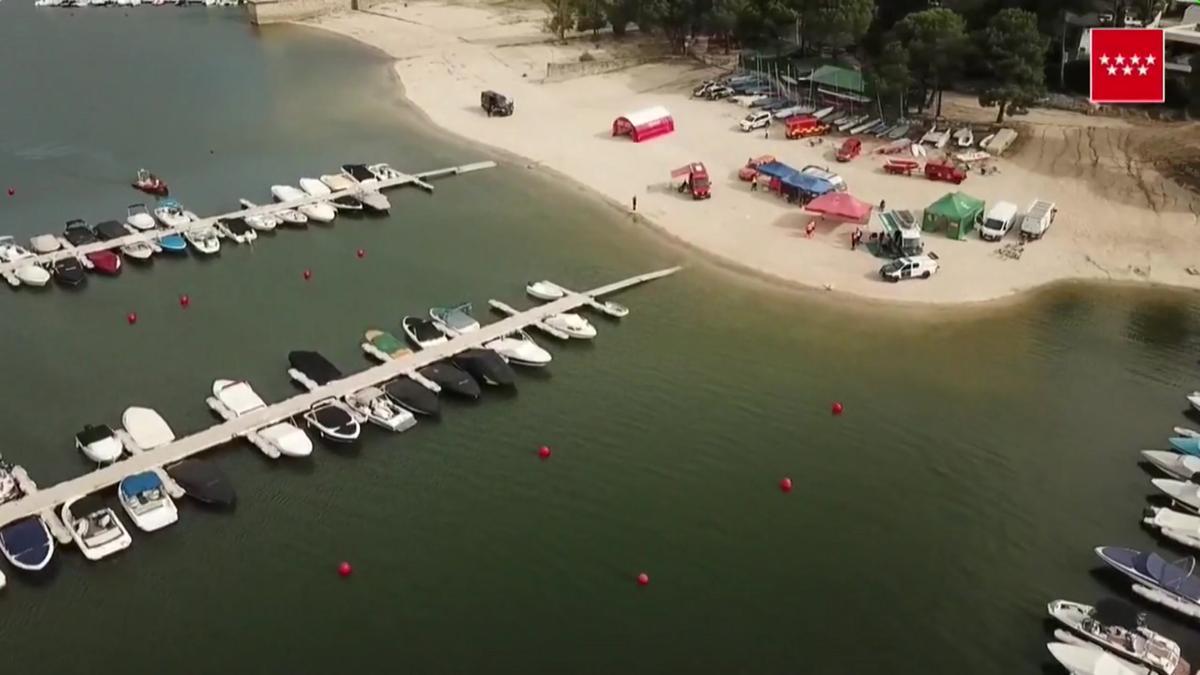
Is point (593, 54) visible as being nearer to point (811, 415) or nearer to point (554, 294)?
point (554, 294)

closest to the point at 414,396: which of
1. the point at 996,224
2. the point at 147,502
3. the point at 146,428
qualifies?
the point at 146,428

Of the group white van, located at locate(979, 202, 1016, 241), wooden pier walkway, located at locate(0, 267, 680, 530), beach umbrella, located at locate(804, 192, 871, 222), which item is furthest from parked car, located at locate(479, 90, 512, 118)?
white van, located at locate(979, 202, 1016, 241)

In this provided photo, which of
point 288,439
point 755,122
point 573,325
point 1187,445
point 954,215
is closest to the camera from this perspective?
point 288,439

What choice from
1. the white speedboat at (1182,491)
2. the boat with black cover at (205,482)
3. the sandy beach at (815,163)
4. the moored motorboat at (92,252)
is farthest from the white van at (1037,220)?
the moored motorboat at (92,252)

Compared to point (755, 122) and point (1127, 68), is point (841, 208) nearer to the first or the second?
point (755, 122)

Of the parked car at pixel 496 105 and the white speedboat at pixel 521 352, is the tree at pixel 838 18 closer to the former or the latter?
the parked car at pixel 496 105

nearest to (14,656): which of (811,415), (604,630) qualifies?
(604,630)
